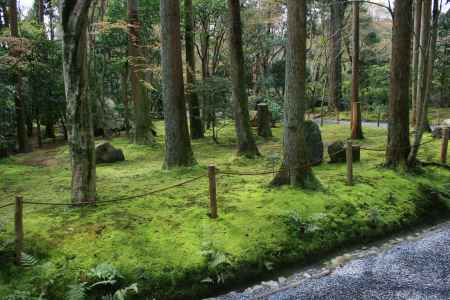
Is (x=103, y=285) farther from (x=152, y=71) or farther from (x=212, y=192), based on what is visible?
(x=152, y=71)

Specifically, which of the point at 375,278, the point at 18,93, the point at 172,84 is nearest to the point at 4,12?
the point at 18,93

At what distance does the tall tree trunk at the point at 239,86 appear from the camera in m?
9.38

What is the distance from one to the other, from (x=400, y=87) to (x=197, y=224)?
5.54 metres

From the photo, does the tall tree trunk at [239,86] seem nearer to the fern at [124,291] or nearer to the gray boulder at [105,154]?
the gray boulder at [105,154]

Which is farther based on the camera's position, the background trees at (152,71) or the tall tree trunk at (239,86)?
the background trees at (152,71)

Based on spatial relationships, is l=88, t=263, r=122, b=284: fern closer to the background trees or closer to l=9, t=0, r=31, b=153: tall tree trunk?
the background trees

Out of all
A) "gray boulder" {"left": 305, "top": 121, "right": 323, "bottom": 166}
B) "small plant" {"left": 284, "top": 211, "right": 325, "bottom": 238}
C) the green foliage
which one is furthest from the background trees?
the green foliage

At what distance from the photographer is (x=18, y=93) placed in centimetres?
1357

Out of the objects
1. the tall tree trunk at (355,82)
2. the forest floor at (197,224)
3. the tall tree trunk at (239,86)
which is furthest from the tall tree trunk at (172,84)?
the tall tree trunk at (355,82)

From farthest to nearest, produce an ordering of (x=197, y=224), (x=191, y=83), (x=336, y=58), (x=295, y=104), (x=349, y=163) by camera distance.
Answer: (x=336, y=58) → (x=191, y=83) → (x=349, y=163) → (x=295, y=104) → (x=197, y=224)

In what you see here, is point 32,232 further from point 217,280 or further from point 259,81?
point 259,81

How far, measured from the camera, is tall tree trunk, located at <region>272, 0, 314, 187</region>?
6.59 metres

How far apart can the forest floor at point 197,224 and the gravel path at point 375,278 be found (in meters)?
0.32

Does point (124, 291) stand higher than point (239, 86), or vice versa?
point (239, 86)
